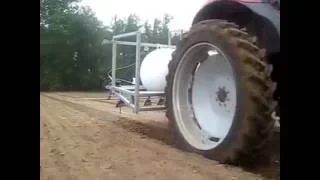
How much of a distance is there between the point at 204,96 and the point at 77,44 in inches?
25.7

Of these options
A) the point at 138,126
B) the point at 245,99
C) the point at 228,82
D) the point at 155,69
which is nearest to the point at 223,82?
the point at 228,82

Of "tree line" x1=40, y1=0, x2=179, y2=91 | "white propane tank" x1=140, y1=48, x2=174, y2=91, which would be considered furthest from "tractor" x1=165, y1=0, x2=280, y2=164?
"tree line" x1=40, y1=0, x2=179, y2=91

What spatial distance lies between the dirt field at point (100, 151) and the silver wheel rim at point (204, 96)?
0.52ft

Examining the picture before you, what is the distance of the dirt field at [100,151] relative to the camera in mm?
1133

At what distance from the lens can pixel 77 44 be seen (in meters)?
1.18

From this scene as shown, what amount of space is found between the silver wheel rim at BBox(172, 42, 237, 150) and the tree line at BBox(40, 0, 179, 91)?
40 centimetres

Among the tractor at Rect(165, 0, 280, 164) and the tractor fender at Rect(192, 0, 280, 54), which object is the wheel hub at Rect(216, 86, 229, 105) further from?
the tractor fender at Rect(192, 0, 280, 54)

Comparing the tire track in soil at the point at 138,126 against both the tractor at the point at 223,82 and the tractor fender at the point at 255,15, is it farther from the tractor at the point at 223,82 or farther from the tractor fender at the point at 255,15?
the tractor fender at the point at 255,15

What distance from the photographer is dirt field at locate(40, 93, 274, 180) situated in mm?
1133
